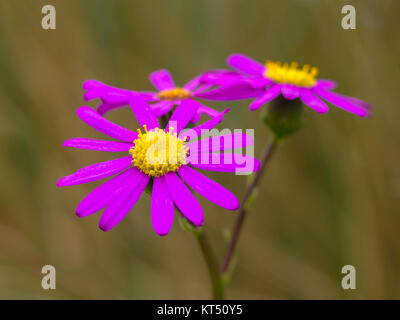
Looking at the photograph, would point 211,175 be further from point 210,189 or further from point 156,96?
point 210,189

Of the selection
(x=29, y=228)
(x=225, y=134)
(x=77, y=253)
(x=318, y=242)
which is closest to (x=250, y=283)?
(x=318, y=242)

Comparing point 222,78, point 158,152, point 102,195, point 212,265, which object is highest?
point 222,78

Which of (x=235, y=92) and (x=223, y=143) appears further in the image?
(x=235, y=92)

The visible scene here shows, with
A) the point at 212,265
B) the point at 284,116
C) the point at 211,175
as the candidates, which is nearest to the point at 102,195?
the point at 212,265

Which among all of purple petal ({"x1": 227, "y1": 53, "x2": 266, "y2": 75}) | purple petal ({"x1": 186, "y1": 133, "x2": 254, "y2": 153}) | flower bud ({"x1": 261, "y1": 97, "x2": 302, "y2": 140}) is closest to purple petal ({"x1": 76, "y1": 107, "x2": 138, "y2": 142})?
purple petal ({"x1": 186, "y1": 133, "x2": 254, "y2": 153})

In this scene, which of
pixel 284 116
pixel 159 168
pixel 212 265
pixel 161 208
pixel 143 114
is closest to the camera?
pixel 161 208

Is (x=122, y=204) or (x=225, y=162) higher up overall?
(x=225, y=162)

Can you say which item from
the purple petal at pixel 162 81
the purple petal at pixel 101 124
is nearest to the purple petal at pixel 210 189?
the purple petal at pixel 101 124
